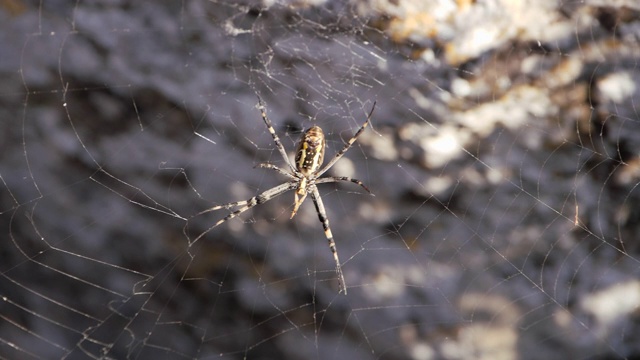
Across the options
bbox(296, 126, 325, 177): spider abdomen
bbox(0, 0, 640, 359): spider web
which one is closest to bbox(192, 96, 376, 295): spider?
bbox(296, 126, 325, 177): spider abdomen

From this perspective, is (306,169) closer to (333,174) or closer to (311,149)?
(311,149)

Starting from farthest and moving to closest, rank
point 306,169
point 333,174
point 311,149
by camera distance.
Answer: point 333,174 < point 306,169 < point 311,149

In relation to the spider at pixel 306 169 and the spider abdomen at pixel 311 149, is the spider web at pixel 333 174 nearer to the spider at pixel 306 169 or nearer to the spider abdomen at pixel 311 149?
the spider at pixel 306 169

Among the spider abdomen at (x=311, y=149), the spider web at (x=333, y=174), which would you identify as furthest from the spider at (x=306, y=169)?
the spider web at (x=333, y=174)

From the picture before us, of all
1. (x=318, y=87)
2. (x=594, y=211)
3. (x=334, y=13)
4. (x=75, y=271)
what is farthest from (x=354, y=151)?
(x=75, y=271)

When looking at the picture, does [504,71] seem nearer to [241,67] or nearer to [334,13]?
[334,13]

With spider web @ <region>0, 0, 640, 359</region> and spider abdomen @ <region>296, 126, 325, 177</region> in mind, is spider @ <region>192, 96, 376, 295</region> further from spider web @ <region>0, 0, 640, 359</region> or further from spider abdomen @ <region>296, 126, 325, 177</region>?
spider web @ <region>0, 0, 640, 359</region>

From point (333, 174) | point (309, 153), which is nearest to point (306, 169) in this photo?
point (309, 153)
